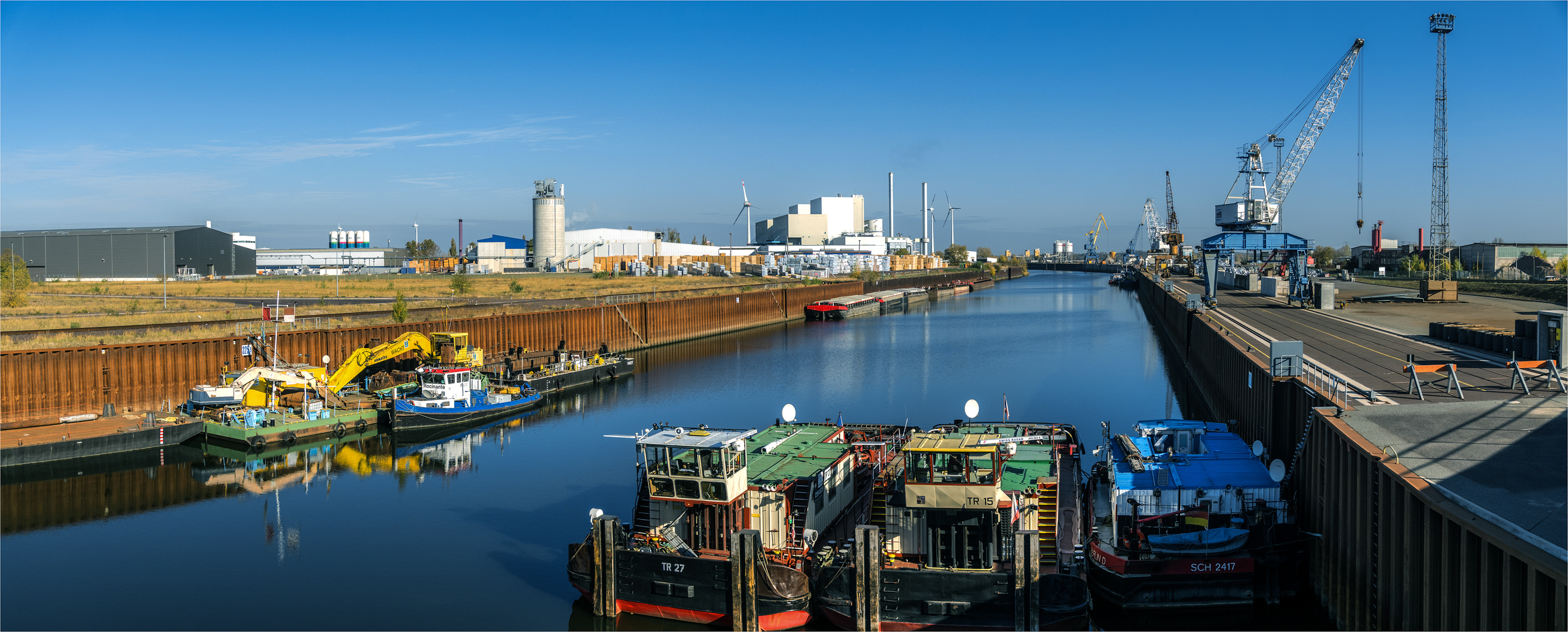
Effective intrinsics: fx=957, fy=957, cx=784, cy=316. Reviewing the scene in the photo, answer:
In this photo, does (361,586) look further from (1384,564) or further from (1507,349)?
(1507,349)


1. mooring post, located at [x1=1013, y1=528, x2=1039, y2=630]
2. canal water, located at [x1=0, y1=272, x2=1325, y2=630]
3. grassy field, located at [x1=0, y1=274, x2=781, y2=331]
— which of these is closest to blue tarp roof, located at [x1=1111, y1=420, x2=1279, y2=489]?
canal water, located at [x1=0, y1=272, x2=1325, y2=630]

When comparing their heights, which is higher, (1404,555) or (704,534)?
(1404,555)

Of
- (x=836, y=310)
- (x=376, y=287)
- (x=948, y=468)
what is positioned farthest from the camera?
(x=836, y=310)

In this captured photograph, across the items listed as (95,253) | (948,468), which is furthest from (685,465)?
(95,253)

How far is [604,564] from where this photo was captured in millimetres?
21891

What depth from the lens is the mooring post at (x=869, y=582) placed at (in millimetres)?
20250

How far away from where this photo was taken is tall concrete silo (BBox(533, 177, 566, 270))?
183000 millimetres

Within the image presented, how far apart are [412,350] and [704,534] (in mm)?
35489

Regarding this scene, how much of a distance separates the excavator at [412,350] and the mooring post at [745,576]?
34428 millimetres

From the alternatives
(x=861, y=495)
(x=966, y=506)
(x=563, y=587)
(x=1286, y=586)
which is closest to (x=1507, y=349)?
(x=1286, y=586)

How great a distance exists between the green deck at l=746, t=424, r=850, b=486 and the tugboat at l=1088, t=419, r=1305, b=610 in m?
7.27

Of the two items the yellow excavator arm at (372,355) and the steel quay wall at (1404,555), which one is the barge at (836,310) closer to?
the yellow excavator arm at (372,355)

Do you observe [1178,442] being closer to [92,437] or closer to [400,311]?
[92,437]

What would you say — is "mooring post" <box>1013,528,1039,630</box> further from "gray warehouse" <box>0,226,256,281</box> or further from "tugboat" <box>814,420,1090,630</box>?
"gray warehouse" <box>0,226,256,281</box>
